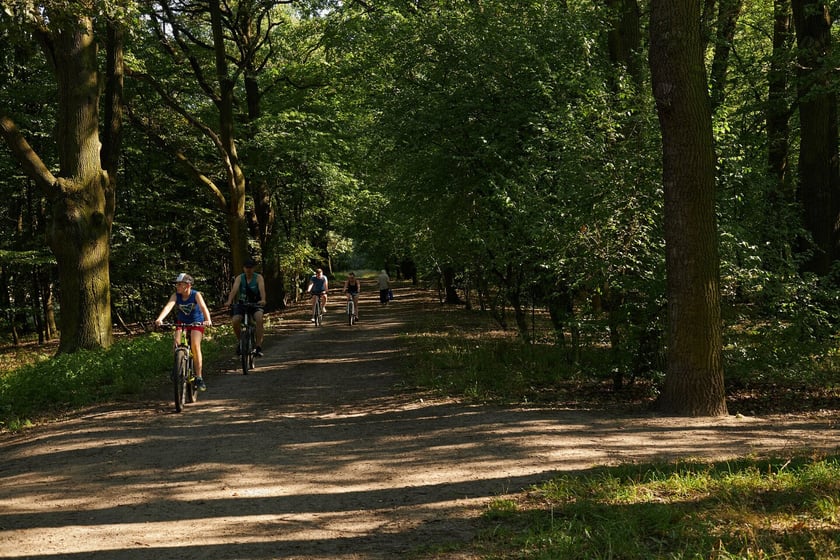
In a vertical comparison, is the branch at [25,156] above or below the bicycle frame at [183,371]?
above

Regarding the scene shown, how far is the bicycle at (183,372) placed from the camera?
9.58 m

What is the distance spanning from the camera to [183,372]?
384 inches

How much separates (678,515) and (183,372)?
23.3 ft

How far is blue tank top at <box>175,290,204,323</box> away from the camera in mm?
9969

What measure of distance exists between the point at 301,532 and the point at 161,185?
86.3ft

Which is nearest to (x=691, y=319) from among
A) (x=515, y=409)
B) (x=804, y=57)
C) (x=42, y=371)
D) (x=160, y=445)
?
(x=515, y=409)

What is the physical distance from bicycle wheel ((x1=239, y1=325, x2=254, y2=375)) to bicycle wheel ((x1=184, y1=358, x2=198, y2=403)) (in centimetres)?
245

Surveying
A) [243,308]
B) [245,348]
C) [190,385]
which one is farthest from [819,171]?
[190,385]

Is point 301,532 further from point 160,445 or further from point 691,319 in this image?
point 691,319

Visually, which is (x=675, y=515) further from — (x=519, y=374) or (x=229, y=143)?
(x=229, y=143)

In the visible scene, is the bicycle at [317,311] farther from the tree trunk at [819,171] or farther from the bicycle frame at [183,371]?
the tree trunk at [819,171]

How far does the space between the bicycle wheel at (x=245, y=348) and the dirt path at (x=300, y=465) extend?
164cm

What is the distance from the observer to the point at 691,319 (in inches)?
334

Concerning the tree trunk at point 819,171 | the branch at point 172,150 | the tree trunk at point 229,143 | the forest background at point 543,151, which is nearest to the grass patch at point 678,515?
the forest background at point 543,151
